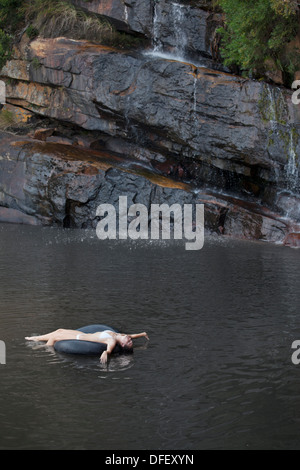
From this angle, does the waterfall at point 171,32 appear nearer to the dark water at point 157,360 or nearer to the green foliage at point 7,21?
the green foliage at point 7,21

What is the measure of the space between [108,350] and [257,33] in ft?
54.3

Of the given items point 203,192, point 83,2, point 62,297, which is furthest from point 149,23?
point 62,297

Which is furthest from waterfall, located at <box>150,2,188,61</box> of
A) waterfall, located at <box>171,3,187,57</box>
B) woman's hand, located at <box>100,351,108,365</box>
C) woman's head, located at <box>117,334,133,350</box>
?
woman's hand, located at <box>100,351,108,365</box>

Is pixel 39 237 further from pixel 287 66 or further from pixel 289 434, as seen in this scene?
pixel 289 434

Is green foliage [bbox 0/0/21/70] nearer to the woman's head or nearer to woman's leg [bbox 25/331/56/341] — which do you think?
woman's leg [bbox 25/331/56/341]

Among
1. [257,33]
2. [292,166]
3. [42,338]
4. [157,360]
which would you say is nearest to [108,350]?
[157,360]

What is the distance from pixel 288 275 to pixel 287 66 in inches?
432

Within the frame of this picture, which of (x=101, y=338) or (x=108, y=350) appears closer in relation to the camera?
(x=108, y=350)

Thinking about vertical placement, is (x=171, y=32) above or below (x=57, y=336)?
above

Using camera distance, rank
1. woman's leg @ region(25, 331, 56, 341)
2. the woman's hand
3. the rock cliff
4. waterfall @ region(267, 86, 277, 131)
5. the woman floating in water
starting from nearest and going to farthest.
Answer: the woman's hand
the woman floating in water
woman's leg @ region(25, 331, 56, 341)
waterfall @ region(267, 86, 277, 131)
the rock cliff

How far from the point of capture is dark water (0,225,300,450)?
6.52 meters

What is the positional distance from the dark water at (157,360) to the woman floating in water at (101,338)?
0.56 feet

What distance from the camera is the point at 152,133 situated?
2539 cm

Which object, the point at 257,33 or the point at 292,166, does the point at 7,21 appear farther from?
the point at 292,166
